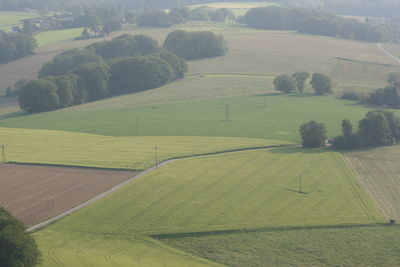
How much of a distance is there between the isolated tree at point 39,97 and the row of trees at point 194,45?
6359 centimetres

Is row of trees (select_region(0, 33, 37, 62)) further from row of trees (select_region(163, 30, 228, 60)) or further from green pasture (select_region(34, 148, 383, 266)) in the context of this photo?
green pasture (select_region(34, 148, 383, 266))

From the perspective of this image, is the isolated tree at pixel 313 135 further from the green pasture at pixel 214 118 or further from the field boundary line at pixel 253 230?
the field boundary line at pixel 253 230

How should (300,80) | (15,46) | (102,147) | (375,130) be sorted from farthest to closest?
1. (15,46)
2. (300,80)
3. (375,130)
4. (102,147)

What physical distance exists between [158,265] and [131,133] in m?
51.2

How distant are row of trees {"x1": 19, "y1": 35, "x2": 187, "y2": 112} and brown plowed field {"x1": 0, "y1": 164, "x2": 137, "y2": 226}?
43.8 metres

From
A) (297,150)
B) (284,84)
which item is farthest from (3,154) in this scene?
(284,84)

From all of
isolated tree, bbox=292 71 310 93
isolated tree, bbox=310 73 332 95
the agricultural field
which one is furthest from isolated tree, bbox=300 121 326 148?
isolated tree, bbox=292 71 310 93

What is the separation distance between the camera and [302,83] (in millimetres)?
141375

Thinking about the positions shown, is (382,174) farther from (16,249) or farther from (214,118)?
(16,249)

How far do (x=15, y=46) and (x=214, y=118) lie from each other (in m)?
93.2

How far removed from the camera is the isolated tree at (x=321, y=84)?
139m

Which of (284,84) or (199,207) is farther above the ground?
(284,84)

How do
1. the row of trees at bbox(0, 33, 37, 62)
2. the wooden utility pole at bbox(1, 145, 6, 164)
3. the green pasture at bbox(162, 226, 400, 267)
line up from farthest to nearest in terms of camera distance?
the row of trees at bbox(0, 33, 37, 62) → the wooden utility pole at bbox(1, 145, 6, 164) → the green pasture at bbox(162, 226, 400, 267)

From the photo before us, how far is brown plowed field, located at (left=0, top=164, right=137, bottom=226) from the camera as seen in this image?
68.9 m
